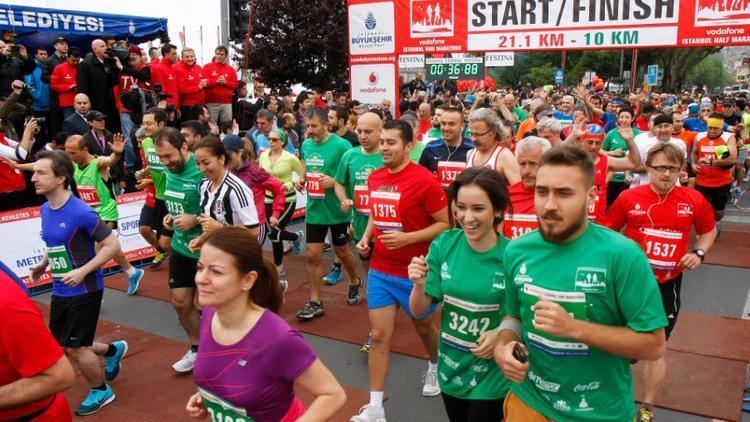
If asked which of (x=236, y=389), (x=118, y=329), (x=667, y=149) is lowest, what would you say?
(x=118, y=329)

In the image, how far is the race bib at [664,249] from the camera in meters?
4.39

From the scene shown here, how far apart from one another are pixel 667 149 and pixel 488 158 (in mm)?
1319

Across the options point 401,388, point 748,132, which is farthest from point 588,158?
point 748,132

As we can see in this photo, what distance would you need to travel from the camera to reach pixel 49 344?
96.1 inches

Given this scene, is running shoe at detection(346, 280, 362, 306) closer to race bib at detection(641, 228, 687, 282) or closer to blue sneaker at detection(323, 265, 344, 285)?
blue sneaker at detection(323, 265, 344, 285)

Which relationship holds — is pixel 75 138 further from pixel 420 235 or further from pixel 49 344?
pixel 49 344

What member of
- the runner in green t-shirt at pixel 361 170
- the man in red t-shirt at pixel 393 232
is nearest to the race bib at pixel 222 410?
the man in red t-shirt at pixel 393 232

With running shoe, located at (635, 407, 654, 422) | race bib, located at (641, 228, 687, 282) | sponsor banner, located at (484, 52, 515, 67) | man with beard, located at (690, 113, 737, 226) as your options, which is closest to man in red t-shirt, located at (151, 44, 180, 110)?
man with beard, located at (690, 113, 737, 226)

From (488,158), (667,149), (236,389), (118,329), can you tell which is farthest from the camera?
(118,329)

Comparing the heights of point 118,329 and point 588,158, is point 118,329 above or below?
below

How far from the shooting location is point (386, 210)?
4.66 meters

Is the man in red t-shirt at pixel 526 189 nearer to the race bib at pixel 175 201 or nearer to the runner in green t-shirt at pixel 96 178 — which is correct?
the race bib at pixel 175 201

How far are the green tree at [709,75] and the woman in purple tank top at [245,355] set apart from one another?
110 m

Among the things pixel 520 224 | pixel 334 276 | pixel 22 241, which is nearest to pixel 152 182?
pixel 22 241
